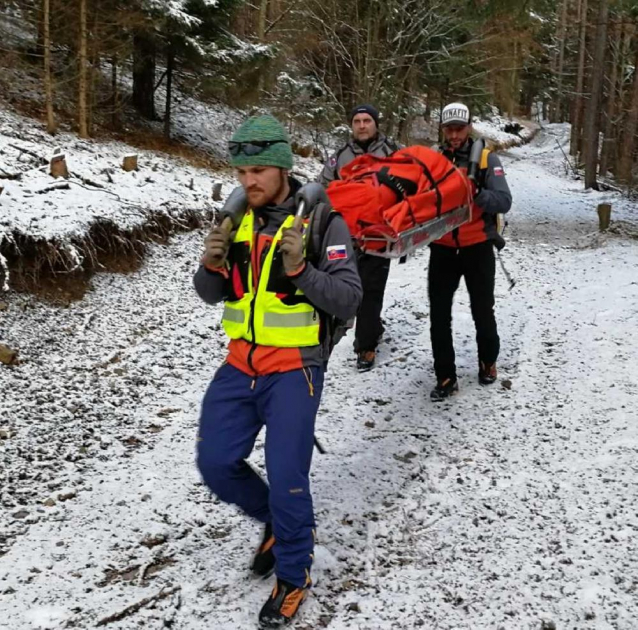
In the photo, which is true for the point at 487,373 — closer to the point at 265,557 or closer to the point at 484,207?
the point at 484,207

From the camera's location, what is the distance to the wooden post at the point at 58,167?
842 centimetres

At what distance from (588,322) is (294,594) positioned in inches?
208

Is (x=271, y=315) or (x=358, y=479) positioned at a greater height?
(x=271, y=315)

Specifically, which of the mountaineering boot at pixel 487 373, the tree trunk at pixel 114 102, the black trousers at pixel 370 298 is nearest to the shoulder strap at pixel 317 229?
the black trousers at pixel 370 298

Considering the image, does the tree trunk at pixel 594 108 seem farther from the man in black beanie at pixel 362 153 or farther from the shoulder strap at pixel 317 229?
the shoulder strap at pixel 317 229

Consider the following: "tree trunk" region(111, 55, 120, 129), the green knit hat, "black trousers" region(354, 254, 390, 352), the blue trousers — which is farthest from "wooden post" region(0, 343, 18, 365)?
"tree trunk" region(111, 55, 120, 129)

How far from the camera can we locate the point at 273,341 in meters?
2.99

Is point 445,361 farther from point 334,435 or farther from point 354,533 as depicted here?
point 354,533

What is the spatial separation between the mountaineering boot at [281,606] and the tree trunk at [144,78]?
40.7 feet

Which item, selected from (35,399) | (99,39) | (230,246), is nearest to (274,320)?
(230,246)

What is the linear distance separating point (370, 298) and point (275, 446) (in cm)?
333

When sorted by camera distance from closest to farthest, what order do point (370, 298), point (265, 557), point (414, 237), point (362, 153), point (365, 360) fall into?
point (265, 557), point (414, 237), point (362, 153), point (370, 298), point (365, 360)

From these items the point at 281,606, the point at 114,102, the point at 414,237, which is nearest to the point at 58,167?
the point at 114,102

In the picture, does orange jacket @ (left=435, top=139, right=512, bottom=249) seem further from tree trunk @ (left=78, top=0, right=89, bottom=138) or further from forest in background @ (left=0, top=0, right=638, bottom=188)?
tree trunk @ (left=78, top=0, right=89, bottom=138)
